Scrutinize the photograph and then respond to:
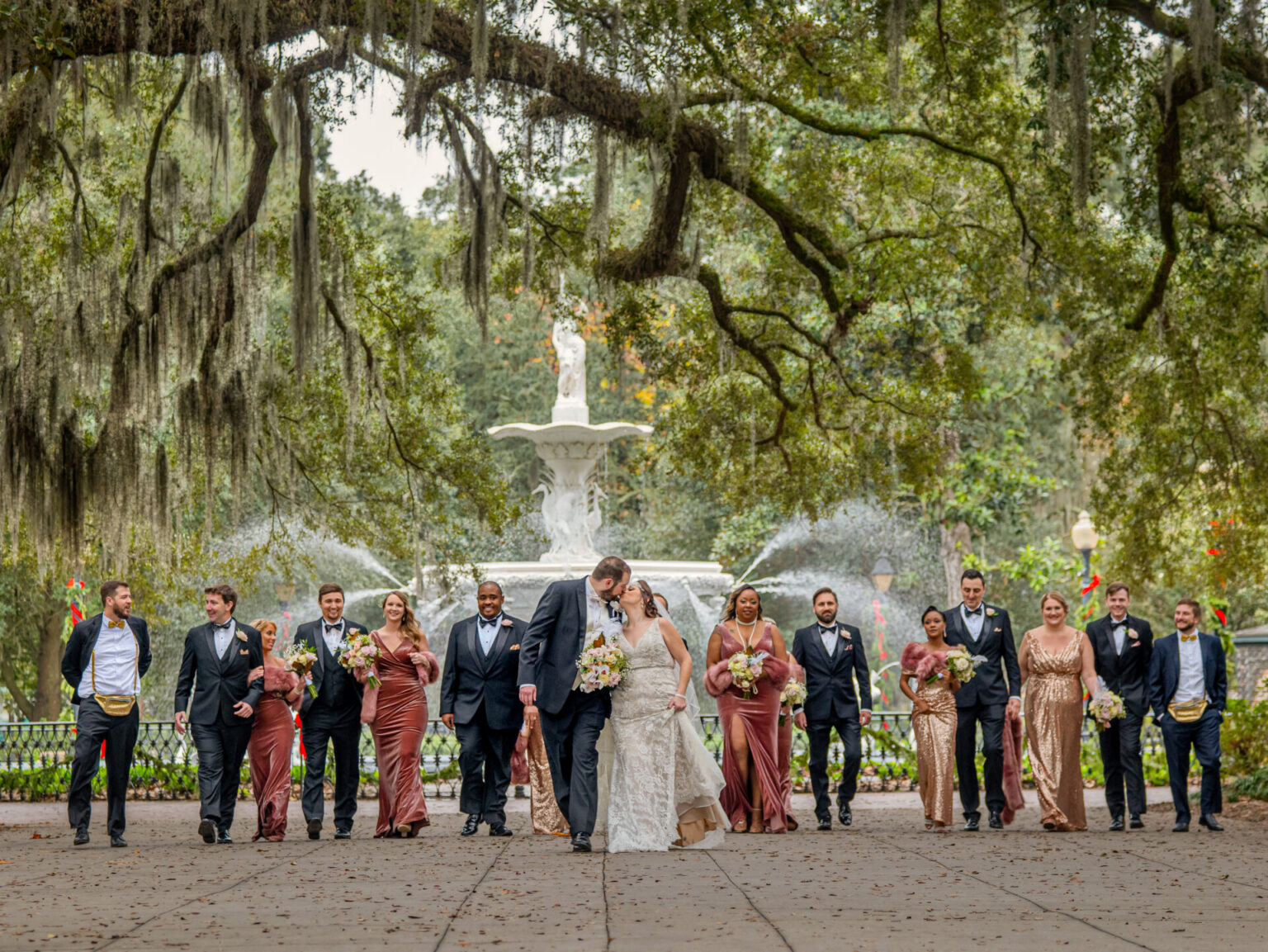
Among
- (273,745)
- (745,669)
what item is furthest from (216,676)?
(745,669)

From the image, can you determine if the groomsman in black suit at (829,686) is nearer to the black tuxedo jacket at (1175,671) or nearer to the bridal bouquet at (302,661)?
the black tuxedo jacket at (1175,671)

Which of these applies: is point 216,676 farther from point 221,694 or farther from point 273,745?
point 273,745

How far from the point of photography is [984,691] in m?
12.1

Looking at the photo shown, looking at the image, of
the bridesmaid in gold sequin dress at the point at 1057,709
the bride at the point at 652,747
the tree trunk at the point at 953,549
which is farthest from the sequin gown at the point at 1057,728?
the tree trunk at the point at 953,549

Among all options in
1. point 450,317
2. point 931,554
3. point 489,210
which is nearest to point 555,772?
point 489,210

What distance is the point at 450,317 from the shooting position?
39969mm

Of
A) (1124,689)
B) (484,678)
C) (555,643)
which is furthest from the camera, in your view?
(1124,689)

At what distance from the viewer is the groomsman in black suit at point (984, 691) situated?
12.0 meters

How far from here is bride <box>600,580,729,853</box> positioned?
971 cm

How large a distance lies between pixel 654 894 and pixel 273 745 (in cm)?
495

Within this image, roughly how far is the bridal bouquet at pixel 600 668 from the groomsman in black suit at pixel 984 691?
11.3 ft

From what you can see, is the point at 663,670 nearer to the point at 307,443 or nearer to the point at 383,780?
the point at 383,780

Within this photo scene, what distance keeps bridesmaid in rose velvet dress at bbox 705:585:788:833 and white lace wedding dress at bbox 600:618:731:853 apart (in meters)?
1.81

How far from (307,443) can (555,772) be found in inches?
307
